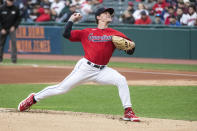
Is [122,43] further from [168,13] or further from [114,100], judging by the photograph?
[168,13]

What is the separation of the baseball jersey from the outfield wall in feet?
34.9

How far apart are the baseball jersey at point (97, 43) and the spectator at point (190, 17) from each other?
1053 cm

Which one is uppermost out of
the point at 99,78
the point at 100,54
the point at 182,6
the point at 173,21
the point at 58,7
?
the point at 100,54

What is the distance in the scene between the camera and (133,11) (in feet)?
64.2

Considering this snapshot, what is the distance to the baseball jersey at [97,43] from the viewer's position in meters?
7.32

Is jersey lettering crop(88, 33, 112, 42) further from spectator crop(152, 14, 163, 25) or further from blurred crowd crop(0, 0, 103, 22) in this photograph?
blurred crowd crop(0, 0, 103, 22)

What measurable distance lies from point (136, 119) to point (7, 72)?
26.2 ft

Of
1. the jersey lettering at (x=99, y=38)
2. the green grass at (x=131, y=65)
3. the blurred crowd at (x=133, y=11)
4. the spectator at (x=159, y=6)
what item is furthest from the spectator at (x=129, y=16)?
the jersey lettering at (x=99, y=38)

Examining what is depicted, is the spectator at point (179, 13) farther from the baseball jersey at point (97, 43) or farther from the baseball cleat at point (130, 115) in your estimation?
the baseball cleat at point (130, 115)

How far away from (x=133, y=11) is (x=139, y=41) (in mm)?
1629

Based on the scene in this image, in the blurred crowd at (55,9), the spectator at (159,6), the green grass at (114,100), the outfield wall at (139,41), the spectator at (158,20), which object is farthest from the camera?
the blurred crowd at (55,9)

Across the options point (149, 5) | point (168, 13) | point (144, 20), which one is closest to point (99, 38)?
point (144, 20)

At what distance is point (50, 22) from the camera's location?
20.0 m

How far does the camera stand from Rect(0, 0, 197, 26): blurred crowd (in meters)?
18.0
